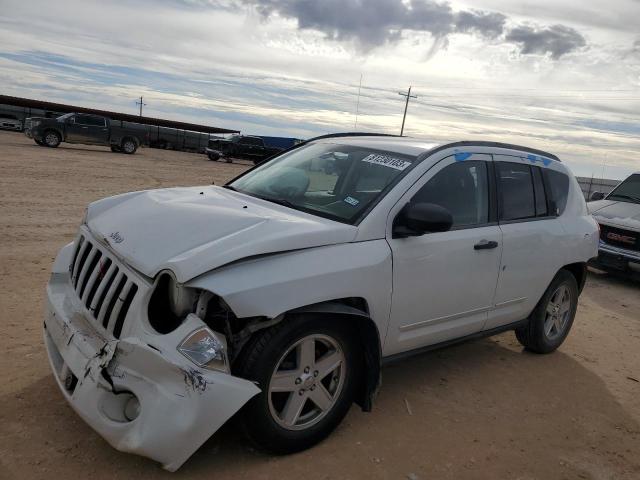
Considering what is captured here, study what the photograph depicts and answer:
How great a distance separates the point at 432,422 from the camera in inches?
152

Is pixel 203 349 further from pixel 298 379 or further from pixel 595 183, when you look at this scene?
pixel 595 183

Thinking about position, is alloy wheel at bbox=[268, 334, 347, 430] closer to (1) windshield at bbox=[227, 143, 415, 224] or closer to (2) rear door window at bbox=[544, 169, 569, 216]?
(1) windshield at bbox=[227, 143, 415, 224]

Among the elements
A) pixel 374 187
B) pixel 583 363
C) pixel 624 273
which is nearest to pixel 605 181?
pixel 624 273

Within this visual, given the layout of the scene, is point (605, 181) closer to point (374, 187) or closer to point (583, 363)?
point (583, 363)

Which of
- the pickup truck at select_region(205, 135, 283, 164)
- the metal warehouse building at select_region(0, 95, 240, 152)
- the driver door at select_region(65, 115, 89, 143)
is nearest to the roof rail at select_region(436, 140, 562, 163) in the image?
the driver door at select_region(65, 115, 89, 143)

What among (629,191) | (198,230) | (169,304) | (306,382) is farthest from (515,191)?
(629,191)

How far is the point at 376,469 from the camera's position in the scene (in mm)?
3223

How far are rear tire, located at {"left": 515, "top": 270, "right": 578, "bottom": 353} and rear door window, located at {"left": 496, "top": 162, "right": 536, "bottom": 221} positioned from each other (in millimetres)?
822

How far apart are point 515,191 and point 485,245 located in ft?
2.58

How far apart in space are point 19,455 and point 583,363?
466cm

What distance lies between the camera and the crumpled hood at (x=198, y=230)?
2.95 meters

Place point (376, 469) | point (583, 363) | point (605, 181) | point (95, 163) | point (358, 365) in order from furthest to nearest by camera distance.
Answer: point (605, 181) → point (95, 163) → point (583, 363) → point (358, 365) → point (376, 469)

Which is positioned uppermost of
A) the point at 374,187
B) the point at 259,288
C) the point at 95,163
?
the point at 374,187

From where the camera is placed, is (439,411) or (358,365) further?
(439,411)
